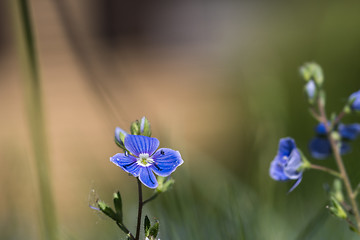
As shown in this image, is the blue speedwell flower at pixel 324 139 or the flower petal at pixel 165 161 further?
the blue speedwell flower at pixel 324 139

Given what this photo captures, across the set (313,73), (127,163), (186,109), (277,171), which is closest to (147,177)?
(127,163)

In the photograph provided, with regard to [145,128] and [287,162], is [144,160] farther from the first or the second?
[287,162]

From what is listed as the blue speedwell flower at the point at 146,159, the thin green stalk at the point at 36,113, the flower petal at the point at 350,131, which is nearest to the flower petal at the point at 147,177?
the blue speedwell flower at the point at 146,159

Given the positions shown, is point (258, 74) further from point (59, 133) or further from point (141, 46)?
point (141, 46)

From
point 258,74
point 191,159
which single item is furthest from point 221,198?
point 258,74

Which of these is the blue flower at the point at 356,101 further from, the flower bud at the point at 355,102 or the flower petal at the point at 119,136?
the flower petal at the point at 119,136
